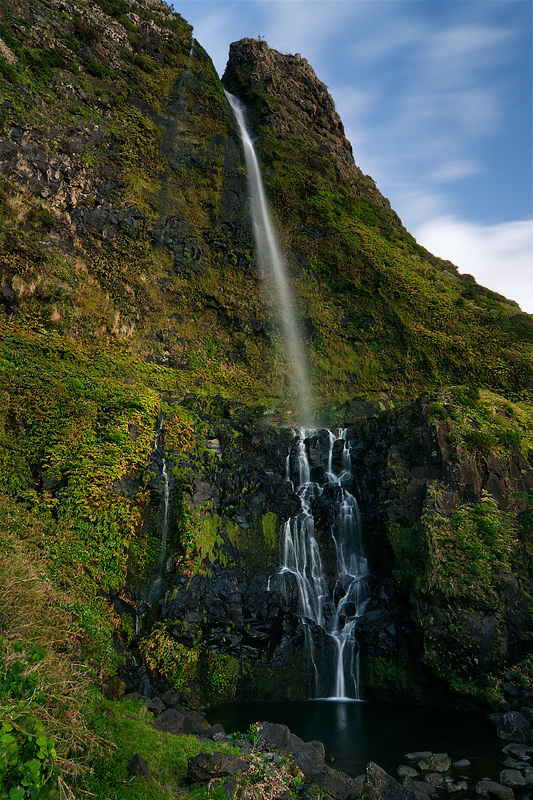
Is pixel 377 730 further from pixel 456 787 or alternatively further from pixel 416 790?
pixel 416 790

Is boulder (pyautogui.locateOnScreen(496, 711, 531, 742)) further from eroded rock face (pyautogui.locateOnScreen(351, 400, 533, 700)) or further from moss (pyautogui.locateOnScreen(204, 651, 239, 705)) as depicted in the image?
moss (pyautogui.locateOnScreen(204, 651, 239, 705))

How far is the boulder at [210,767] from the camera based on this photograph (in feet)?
23.9

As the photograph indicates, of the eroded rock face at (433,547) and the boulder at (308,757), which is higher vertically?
the eroded rock face at (433,547)

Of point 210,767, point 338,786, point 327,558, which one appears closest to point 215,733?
point 338,786

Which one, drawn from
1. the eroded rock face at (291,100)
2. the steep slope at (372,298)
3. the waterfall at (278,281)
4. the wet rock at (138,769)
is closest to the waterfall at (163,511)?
the wet rock at (138,769)

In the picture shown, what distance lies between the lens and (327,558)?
1812cm

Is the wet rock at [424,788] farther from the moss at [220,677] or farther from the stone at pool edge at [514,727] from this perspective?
the moss at [220,677]

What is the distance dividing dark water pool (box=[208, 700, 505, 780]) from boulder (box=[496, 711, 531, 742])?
0.92ft

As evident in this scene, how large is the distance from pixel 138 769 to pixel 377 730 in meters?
8.57

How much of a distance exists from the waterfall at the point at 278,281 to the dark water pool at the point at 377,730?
13345mm

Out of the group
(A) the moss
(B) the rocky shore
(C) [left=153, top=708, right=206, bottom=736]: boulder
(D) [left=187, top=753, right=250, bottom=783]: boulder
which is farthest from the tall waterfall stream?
(D) [left=187, top=753, right=250, bottom=783]: boulder

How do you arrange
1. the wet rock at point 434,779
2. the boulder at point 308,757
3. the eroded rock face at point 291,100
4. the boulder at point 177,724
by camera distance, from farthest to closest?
1. the eroded rock face at point 291,100
2. the boulder at point 177,724
3. the wet rock at point 434,779
4. the boulder at point 308,757

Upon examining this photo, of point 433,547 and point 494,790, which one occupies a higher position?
point 433,547

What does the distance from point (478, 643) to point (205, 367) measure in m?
17.8
